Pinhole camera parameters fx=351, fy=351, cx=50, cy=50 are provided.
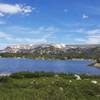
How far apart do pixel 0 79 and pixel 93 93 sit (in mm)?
13879

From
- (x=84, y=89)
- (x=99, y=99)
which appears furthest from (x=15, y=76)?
(x=99, y=99)

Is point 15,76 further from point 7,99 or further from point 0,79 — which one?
point 7,99

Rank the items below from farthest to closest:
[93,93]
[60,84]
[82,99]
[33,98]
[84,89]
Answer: [60,84] < [84,89] < [93,93] < [82,99] < [33,98]

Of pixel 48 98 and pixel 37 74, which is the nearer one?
pixel 48 98

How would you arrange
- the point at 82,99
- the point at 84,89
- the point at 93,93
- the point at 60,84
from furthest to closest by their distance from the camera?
the point at 60,84 → the point at 84,89 → the point at 93,93 → the point at 82,99

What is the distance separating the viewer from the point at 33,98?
547 inches

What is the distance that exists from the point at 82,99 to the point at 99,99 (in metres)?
1.06

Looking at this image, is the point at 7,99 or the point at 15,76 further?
the point at 15,76

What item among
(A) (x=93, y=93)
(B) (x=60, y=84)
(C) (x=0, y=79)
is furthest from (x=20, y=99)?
(C) (x=0, y=79)

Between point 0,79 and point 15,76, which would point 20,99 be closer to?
point 0,79

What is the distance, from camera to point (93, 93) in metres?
21.2

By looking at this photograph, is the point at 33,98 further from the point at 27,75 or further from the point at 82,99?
the point at 27,75

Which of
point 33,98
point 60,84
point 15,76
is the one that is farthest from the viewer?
point 15,76

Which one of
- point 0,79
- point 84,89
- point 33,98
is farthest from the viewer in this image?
point 0,79
